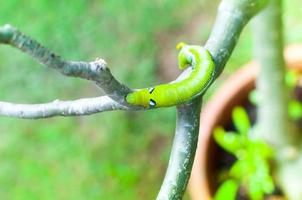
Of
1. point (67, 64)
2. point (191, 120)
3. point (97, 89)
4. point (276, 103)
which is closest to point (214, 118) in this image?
point (276, 103)

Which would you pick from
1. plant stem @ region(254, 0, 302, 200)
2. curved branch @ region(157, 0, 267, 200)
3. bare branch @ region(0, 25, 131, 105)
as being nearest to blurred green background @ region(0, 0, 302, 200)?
plant stem @ region(254, 0, 302, 200)

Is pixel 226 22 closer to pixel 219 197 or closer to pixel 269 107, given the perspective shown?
pixel 269 107

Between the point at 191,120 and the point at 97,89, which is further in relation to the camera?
the point at 97,89

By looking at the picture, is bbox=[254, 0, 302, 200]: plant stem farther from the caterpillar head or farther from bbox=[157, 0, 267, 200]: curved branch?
the caterpillar head

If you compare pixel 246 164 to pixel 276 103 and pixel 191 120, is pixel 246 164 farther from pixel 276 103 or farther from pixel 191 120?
pixel 191 120

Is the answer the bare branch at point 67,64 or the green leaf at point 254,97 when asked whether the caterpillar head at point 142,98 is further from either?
the green leaf at point 254,97

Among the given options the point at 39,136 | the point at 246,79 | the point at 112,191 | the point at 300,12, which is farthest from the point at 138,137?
the point at 300,12

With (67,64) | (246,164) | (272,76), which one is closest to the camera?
(67,64)

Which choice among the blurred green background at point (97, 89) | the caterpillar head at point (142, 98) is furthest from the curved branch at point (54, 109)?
the blurred green background at point (97, 89)
